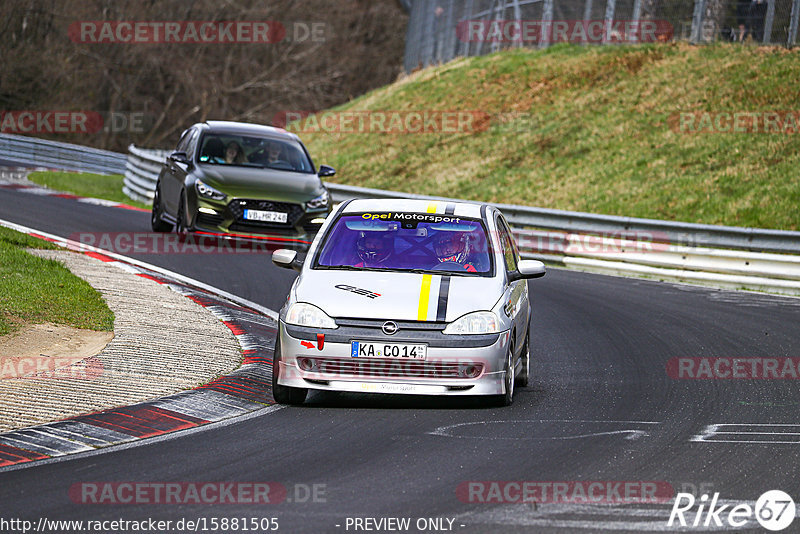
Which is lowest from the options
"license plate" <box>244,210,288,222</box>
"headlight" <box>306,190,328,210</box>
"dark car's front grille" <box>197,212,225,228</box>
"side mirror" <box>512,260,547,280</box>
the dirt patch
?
the dirt patch

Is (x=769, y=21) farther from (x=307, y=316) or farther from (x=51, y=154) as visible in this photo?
(x=307, y=316)

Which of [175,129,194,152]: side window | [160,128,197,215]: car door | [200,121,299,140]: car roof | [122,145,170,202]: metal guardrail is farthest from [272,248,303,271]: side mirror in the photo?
[122,145,170,202]: metal guardrail

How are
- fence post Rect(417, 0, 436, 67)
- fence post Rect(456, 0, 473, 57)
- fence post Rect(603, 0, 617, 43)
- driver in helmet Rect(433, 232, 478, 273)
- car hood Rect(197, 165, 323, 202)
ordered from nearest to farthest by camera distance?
driver in helmet Rect(433, 232, 478, 273), car hood Rect(197, 165, 323, 202), fence post Rect(603, 0, 617, 43), fence post Rect(456, 0, 473, 57), fence post Rect(417, 0, 436, 67)

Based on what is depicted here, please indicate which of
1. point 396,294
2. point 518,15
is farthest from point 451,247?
point 518,15

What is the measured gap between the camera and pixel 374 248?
392 inches

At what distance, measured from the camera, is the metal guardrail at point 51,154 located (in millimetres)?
38906

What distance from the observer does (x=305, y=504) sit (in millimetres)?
6348

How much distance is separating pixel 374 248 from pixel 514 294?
1156mm

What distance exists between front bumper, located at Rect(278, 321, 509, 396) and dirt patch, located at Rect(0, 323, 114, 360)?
2.30m

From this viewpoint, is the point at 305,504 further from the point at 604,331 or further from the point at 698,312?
the point at 698,312

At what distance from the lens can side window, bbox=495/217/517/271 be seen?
10297 mm

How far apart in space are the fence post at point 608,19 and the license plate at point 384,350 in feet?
93.0

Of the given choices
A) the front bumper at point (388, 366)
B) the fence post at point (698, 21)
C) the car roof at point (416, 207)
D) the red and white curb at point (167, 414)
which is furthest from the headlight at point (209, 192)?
the fence post at point (698, 21)

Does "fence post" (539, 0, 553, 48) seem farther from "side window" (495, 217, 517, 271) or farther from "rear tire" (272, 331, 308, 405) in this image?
"rear tire" (272, 331, 308, 405)
